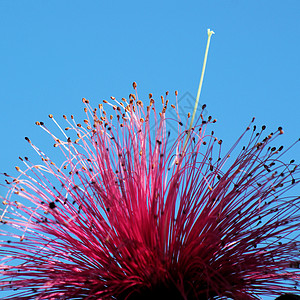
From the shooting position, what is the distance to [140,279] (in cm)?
267

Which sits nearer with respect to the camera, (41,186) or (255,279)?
(255,279)

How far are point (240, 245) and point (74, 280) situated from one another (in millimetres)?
735

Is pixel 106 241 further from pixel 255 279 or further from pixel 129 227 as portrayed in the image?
pixel 255 279

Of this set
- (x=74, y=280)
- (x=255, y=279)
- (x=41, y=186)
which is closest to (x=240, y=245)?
(x=255, y=279)

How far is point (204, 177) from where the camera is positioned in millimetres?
2828

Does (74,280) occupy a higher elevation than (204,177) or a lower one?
lower

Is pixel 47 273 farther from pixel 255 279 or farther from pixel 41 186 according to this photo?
pixel 255 279

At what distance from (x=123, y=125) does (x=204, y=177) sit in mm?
489

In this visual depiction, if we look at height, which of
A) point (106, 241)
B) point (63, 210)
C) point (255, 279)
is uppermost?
point (63, 210)

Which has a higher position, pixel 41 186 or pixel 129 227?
pixel 41 186

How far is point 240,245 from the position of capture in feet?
9.01

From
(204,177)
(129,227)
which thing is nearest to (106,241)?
(129,227)

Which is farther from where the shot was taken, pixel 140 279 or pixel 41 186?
pixel 41 186

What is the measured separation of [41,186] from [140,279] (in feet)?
2.20
